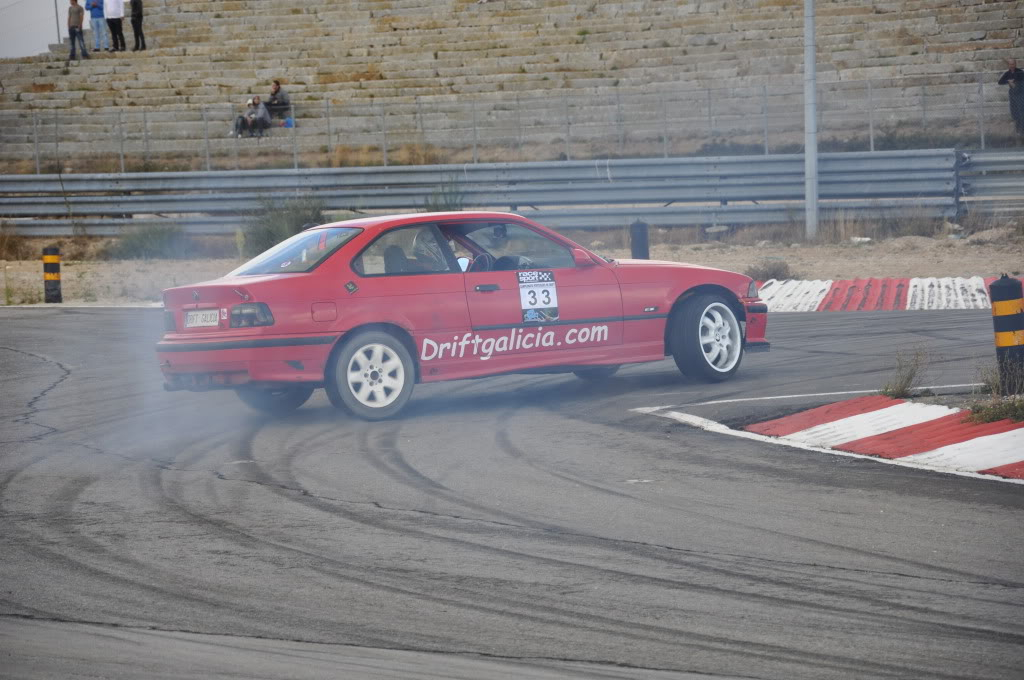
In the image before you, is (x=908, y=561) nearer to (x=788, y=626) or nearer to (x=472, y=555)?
(x=788, y=626)

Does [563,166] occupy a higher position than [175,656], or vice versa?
[563,166]

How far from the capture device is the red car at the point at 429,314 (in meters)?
9.84

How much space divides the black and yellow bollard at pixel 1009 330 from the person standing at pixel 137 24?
3536 centimetres

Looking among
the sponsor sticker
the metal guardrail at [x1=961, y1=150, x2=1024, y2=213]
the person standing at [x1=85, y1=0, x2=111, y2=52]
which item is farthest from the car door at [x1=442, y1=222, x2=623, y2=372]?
the person standing at [x1=85, y1=0, x2=111, y2=52]

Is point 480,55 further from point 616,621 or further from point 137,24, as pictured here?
point 616,621

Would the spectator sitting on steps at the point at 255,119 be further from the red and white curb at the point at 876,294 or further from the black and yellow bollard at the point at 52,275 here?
the red and white curb at the point at 876,294

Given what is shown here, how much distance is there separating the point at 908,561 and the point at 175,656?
292 cm

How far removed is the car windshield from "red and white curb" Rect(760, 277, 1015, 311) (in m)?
8.83

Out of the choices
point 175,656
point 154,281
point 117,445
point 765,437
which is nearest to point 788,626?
point 175,656

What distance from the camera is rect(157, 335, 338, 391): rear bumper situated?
973cm

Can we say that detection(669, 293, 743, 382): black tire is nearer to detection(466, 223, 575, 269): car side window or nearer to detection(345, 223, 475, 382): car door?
detection(466, 223, 575, 269): car side window

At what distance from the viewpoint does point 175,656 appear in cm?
471

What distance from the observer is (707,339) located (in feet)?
37.6

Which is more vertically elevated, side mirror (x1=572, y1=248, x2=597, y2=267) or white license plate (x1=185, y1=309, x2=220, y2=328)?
side mirror (x1=572, y1=248, x2=597, y2=267)
